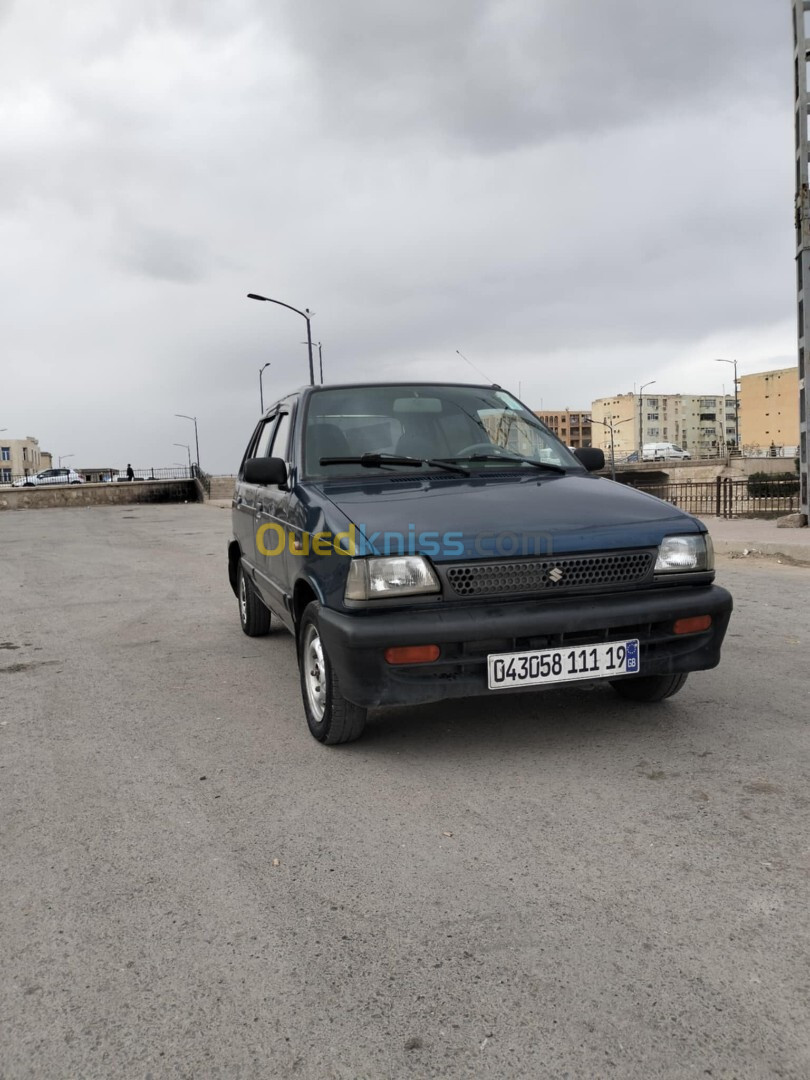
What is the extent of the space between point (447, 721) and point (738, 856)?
1726mm

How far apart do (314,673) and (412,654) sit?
2.58ft

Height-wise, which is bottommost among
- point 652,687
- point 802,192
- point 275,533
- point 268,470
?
point 652,687

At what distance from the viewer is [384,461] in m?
4.45

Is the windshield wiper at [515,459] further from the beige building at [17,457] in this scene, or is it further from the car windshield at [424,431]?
the beige building at [17,457]

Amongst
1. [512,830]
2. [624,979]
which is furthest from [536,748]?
[624,979]

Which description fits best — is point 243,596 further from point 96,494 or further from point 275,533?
point 96,494

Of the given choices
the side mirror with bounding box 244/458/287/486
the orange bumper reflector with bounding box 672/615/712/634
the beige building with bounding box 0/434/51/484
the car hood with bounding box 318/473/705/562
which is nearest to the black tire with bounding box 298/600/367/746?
the car hood with bounding box 318/473/705/562

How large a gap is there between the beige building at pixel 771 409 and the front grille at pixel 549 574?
4287 inches

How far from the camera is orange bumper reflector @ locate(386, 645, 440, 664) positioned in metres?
3.34

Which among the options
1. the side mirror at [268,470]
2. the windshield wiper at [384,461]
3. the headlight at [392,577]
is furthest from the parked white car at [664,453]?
the headlight at [392,577]

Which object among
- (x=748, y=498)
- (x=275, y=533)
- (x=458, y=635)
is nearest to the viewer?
(x=458, y=635)

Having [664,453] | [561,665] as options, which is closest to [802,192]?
[561,665]

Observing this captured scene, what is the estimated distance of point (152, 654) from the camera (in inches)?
241

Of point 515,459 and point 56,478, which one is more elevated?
point 56,478
